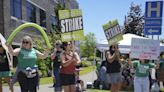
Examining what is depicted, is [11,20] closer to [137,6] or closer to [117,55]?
[117,55]

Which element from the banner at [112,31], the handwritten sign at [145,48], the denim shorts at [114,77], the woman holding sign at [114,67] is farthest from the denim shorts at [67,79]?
the handwritten sign at [145,48]

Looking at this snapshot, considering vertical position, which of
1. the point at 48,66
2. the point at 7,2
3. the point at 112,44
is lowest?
the point at 48,66

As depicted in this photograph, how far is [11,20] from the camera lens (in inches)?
1181

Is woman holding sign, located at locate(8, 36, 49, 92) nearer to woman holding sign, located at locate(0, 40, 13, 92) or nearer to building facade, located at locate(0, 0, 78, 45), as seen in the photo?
woman holding sign, located at locate(0, 40, 13, 92)

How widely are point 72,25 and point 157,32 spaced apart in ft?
10.5

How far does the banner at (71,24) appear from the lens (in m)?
10.3

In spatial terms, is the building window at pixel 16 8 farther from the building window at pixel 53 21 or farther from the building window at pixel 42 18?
the building window at pixel 53 21

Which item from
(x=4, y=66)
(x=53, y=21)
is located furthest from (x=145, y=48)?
(x=53, y=21)

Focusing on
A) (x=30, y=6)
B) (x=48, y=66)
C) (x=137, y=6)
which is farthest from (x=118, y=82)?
(x=137, y=6)

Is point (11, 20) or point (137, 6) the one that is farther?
point (137, 6)

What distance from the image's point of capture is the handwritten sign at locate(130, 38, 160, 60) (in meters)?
11.5

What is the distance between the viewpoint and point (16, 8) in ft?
106

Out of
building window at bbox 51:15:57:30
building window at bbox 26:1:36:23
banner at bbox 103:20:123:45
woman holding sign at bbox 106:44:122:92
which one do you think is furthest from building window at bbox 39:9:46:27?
woman holding sign at bbox 106:44:122:92

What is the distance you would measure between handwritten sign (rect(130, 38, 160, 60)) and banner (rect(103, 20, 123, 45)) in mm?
737
